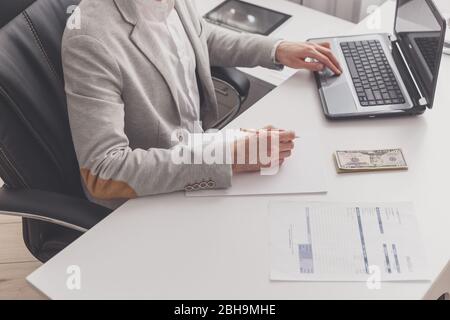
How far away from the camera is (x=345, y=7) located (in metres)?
1.90

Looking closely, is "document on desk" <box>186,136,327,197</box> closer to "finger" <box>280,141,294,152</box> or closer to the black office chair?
"finger" <box>280,141,294,152</box>

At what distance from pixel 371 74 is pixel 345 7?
657 millimetres

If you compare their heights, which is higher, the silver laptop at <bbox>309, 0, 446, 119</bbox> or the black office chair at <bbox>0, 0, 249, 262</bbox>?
the black office chair at <bbox>0, 0, 249, 262</bbox>

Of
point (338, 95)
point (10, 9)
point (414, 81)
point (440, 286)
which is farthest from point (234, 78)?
point (440, 286)

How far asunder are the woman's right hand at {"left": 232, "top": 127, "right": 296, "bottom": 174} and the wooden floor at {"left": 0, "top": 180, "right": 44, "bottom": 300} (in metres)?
0.94

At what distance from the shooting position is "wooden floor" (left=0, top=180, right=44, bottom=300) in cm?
176

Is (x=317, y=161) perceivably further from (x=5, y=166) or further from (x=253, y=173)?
(x=5, y=166)

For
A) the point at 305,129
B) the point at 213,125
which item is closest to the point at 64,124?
the point at 213,125

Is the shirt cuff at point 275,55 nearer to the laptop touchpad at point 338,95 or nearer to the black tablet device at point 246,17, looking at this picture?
the laptop touchpad at point 338,95

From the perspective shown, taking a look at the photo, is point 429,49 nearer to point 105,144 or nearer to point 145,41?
point 145,41

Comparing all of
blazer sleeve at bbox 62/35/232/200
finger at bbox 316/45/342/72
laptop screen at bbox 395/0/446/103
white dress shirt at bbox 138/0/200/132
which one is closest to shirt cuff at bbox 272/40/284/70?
finger at bbox 316/45/342/72
